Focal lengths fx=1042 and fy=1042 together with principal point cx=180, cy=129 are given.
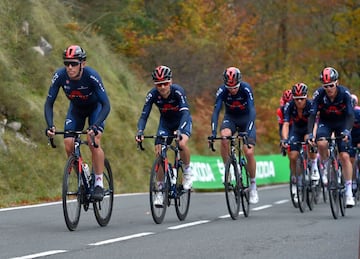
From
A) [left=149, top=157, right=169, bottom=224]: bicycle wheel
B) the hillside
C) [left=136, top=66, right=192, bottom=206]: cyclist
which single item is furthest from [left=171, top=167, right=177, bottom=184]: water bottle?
the hillside

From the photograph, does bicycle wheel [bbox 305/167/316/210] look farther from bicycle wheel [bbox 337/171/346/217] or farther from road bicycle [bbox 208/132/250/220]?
road bicycle [bbox 208/132/250/220]

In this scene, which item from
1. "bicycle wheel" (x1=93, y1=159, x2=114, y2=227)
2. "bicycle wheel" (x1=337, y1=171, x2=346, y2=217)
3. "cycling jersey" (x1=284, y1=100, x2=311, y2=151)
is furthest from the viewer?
"cycling jersey" (x1=284, y1=100, x2=311, y2=151)

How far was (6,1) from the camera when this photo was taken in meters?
28.7

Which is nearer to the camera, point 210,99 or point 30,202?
point 30,202

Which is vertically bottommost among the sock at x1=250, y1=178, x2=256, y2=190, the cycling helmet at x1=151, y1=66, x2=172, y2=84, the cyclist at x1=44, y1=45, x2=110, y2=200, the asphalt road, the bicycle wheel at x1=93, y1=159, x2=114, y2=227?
the asphalt road

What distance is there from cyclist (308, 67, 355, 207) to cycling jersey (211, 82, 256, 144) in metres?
0.89

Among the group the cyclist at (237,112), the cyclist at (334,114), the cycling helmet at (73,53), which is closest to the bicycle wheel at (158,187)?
the cyclist at (237,112)

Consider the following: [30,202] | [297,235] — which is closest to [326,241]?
[297,235]

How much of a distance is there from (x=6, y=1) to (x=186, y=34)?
12494mm

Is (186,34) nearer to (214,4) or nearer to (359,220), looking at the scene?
(214,4)

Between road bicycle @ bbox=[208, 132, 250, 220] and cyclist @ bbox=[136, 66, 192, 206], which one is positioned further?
road bicycle @ bbox=[208, 132, 250, 220]

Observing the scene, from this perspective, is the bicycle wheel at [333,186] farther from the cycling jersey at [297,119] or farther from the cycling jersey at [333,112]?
the cycling jersey at [297,119]

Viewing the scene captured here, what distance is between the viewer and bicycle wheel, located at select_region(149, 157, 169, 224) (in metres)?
13.8

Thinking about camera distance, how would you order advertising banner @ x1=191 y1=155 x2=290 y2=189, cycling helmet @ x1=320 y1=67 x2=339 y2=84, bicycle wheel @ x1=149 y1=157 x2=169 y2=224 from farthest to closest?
advertising banner @ x1=191 y1=155 x2=290 y2=189 → cycling helmet @ x1=320 y1=67 x2=339 y2=84 → bicycle wheel @ x1=149 y1=157 x2=169 y2=224
